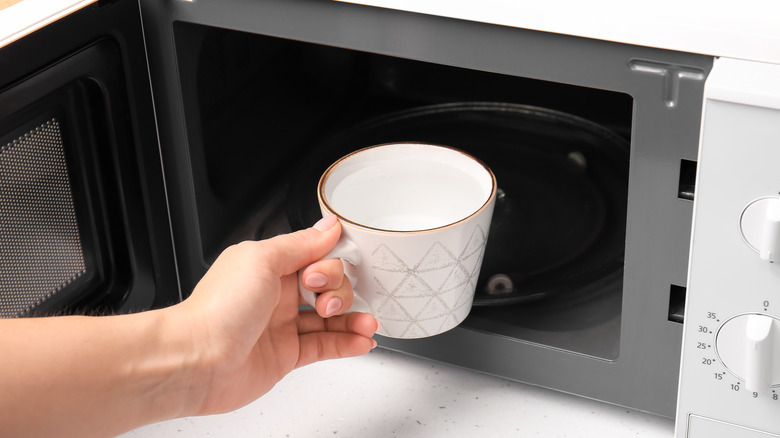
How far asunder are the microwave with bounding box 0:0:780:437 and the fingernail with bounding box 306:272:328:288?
5.4 inches

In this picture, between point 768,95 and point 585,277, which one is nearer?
point 768,95

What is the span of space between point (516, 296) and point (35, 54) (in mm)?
374

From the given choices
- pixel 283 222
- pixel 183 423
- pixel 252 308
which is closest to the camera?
pixel 252 308

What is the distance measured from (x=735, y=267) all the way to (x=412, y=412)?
0.88ft

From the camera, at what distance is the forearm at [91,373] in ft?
1.48

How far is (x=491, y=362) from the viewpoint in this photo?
2.12ft

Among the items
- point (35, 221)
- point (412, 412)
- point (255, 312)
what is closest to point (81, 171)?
point (35, 221)

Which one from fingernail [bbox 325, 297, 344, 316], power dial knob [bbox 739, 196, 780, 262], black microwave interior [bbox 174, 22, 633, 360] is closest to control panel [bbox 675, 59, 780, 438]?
power dial knob [bbox 739, 196, 780, 262]

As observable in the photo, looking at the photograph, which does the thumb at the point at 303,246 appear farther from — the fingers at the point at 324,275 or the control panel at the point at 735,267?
the control panel at the point at 735,267

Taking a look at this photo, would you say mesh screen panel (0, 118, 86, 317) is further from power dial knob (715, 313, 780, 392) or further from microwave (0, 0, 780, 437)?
power dial knob (715, 313, 780, 392)

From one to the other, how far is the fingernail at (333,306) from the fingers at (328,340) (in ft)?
0.17

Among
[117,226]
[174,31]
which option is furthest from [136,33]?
[117,226]

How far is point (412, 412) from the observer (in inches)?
25.3

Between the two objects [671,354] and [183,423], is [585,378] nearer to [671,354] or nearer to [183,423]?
[671,354]
